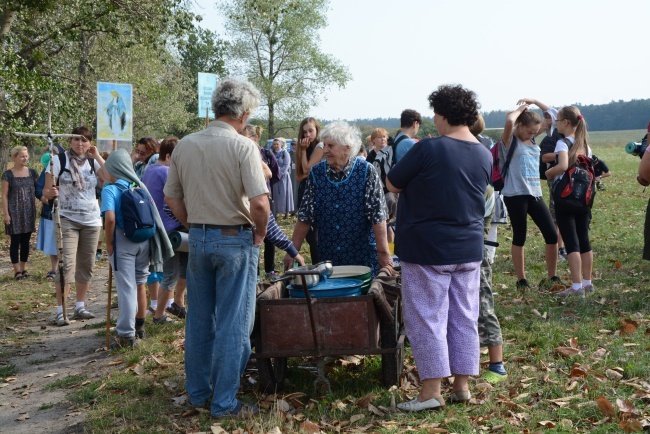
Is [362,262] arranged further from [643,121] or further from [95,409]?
[643,121]

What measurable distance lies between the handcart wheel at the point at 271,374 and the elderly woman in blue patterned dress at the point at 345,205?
0.82m

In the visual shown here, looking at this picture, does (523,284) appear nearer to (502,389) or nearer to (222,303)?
(502,389)

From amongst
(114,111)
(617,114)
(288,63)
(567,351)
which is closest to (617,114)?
(617,114)

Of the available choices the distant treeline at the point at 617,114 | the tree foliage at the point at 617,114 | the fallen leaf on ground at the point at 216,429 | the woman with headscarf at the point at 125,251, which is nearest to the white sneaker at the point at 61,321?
the woman with headscarf at the point at 125,251

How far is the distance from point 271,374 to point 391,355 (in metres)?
0.91

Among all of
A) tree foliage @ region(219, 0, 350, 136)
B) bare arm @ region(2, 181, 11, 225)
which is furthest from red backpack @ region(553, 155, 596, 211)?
tree foliage @ region(219, 0, 350, 136)

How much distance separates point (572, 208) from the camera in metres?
8.13

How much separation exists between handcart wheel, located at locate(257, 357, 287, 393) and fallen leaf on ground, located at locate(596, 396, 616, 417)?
2273 millimetres

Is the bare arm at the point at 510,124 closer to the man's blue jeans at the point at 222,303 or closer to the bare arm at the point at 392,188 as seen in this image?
the bare arm at the point at 392,188

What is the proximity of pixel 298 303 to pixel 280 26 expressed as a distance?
160ft

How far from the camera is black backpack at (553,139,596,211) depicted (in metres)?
8.02

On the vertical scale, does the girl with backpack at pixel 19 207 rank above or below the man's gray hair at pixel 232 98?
below

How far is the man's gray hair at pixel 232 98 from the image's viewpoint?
16.1 feet

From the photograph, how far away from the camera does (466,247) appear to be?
473cm
